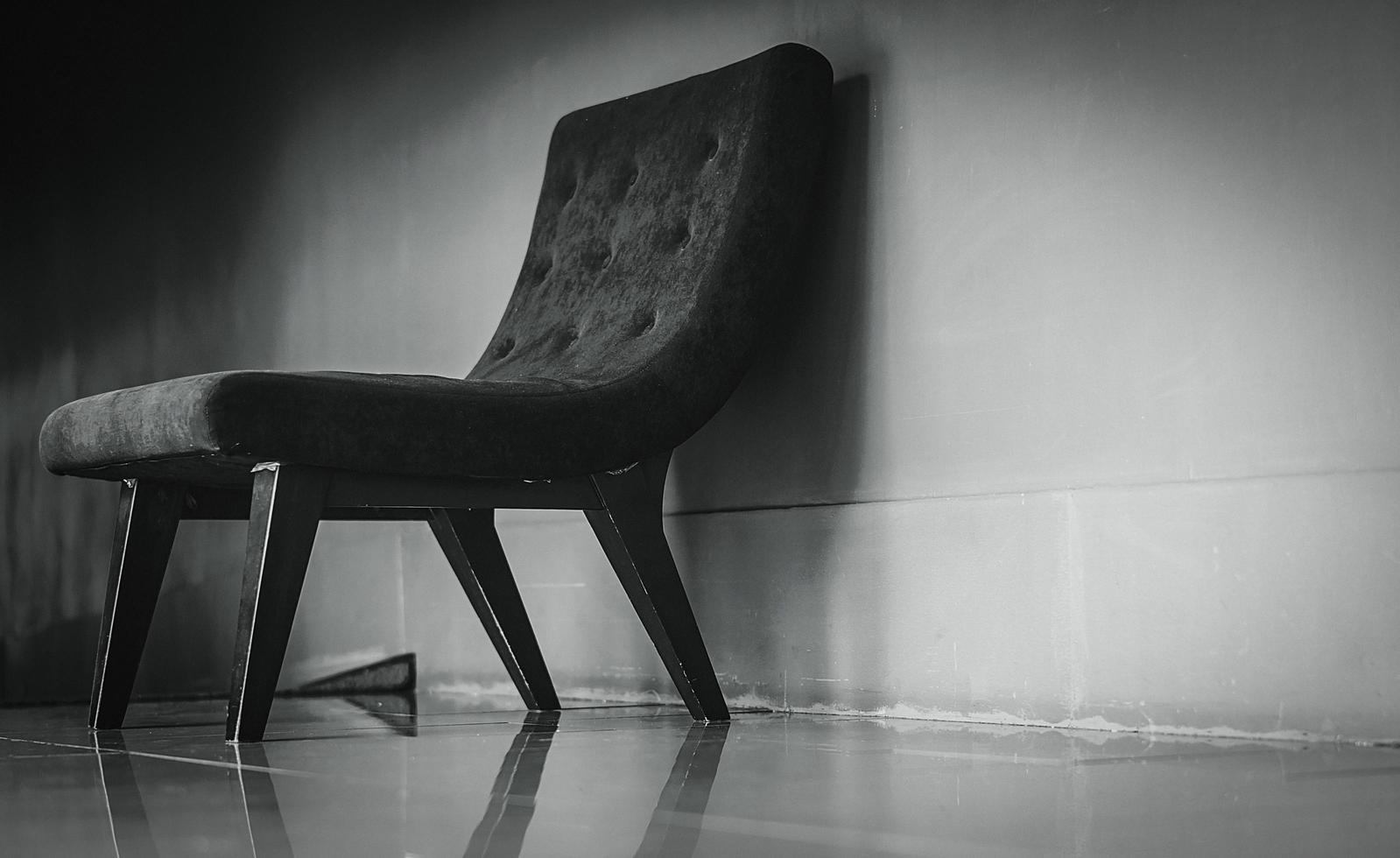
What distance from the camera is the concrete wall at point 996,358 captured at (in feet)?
4.94

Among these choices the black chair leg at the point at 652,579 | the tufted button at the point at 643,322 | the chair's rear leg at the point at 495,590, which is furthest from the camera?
the chair's rear leg at the point at 495,590

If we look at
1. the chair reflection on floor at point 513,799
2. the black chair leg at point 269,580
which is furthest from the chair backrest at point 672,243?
the chair reflection on floor at point 513,799

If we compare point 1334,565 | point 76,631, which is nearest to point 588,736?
point 1334,565

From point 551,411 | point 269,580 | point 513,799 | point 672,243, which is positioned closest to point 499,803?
point 513,799

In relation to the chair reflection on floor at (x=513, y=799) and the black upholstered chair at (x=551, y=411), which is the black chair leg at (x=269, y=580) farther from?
the chair reflection on floor at (x=513, y=799)

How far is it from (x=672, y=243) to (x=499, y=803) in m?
1.18

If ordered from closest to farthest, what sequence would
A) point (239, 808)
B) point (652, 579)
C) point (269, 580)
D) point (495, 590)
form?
point (239, 808) → point (269, 580) → point (652, 579) → point (495, 590)

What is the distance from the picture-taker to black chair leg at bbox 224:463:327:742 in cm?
163

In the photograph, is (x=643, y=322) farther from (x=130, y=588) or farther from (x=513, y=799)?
(x=513, y=799)

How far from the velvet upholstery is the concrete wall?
182 millimetres

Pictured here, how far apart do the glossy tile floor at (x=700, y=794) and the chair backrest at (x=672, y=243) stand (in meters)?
0.48

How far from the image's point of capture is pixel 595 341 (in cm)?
209

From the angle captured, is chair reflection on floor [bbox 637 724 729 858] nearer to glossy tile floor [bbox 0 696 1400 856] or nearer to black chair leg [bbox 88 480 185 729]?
glossy tile floor [bbox 0 696 1400 856]

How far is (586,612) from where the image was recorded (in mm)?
2533
